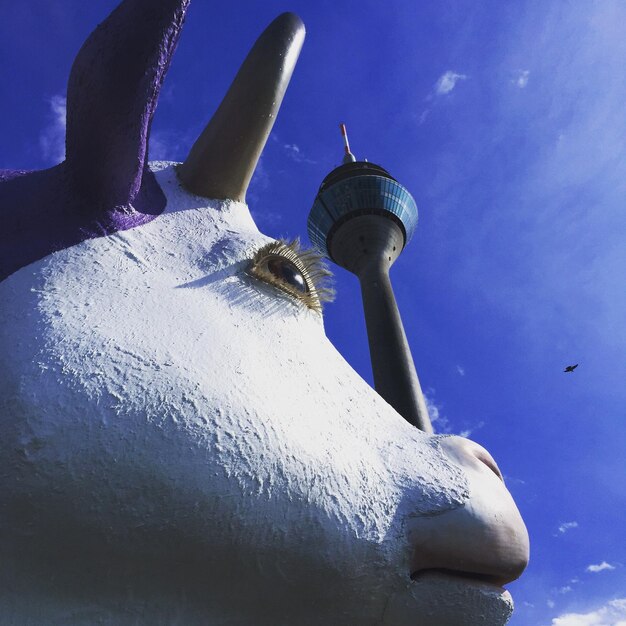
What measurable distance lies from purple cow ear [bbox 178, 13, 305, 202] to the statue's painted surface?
283mm

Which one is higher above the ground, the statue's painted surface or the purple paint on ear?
the purple paint on ear

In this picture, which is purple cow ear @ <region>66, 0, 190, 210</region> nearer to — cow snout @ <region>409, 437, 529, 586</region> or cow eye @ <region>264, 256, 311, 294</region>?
cow eye @ <region>264, 256, 311, 294</region>

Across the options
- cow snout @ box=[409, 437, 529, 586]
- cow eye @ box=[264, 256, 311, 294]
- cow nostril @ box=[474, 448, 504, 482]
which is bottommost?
cow snout @ box=[409, 437, 529, 586]

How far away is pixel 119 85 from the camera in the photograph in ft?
4.50

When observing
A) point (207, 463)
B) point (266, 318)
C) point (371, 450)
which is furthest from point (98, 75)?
point (371, 450)

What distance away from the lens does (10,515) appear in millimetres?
1092

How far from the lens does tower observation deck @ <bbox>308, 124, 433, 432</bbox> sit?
2181 cm

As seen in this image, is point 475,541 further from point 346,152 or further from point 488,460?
point 346,152

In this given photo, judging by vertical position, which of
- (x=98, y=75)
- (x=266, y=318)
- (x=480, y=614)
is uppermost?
(x=98, y=75)

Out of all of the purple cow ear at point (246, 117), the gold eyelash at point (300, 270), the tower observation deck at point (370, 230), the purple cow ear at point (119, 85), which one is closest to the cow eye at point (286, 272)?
the gold eyelash at point (300, 270)

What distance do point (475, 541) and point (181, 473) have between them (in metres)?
0.68

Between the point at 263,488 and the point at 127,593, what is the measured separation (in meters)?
0.32

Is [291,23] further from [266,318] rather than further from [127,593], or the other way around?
[127,593]

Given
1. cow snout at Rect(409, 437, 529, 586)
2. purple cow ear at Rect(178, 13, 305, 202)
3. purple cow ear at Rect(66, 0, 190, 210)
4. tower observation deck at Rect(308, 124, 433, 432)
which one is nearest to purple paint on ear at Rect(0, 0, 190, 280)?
purple cow ear at Rect(66, 0, 190, 210)
